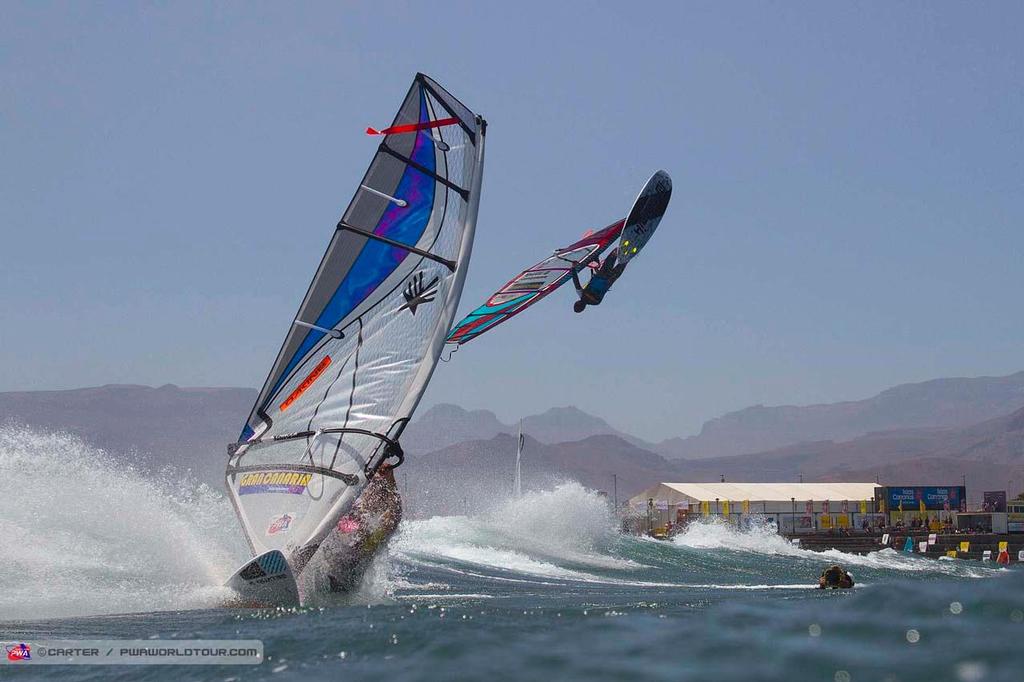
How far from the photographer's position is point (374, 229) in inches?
611

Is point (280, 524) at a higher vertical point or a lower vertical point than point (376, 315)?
lower

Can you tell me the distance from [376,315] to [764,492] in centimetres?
5372

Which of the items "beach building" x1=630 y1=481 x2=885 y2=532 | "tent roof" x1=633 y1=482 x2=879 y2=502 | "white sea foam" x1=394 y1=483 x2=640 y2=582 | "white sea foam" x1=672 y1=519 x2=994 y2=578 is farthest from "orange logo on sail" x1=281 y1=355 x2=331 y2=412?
"tent roof" x1=633 y1=482 x2=879 y2=502

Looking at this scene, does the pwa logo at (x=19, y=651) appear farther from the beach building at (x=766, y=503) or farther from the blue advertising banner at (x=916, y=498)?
the blue advertising banner at (x=916, y=498)

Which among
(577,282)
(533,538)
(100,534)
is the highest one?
(577,282)

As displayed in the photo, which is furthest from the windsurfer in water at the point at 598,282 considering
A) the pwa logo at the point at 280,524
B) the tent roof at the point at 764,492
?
the tent roof at the point at 764,492

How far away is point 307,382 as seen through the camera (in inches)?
595

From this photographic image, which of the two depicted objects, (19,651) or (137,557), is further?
(137,557)

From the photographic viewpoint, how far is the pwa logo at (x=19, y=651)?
8195 millimetres

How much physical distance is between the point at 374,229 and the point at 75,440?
6.28m

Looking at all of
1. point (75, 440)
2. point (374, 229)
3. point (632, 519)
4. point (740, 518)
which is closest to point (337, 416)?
point (374, 229)

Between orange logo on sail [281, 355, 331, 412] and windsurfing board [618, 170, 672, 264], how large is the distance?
10156 mm

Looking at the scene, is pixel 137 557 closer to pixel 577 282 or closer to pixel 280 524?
pixel 280 524

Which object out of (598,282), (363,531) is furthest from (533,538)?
(363,531)
